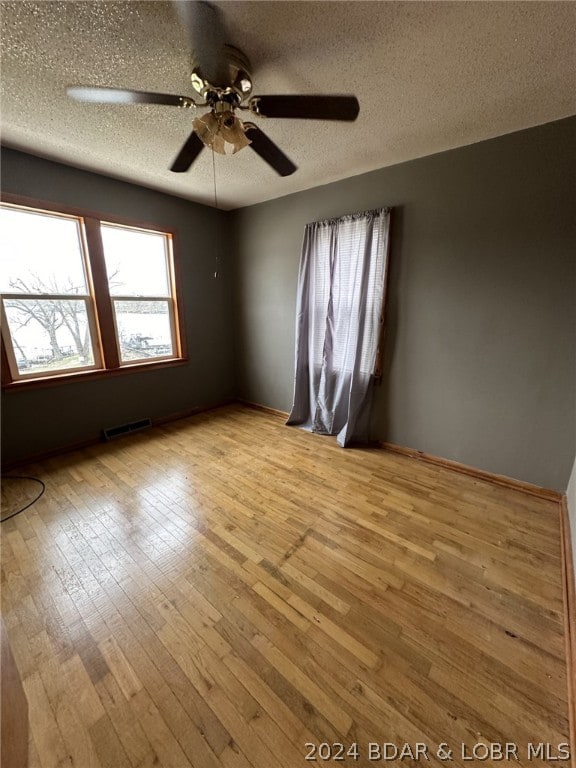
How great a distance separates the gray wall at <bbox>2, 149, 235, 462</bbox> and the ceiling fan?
5.29 feet

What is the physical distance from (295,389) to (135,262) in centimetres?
224

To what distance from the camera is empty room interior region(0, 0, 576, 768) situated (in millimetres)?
1026

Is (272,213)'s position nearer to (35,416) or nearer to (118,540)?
(35,416)

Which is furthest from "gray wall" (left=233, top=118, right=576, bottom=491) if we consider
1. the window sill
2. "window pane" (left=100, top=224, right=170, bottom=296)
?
the window sill

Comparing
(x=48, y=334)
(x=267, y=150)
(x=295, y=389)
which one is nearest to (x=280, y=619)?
(x=295, y=389)

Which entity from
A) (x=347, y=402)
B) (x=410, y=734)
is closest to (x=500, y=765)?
(x=410, y=734)

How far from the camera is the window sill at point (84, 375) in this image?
8.07 ft

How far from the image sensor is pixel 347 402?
302 cm

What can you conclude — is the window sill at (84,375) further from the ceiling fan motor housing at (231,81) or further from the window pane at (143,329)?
the ceiling fan motor housing at (231,81)

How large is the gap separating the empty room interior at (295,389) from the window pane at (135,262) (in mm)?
29

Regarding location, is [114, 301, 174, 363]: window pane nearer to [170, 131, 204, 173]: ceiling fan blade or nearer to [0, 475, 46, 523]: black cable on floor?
[0, 475, 46, 523]: black cable on floor

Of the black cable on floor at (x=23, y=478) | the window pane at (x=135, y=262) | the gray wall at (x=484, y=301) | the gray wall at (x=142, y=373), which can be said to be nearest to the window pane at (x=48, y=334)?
the gray wall at (x=142, y=373)

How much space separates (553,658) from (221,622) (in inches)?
53.7

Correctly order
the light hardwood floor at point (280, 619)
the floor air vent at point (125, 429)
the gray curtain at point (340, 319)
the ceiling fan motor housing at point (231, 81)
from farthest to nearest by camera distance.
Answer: the floor air vent at point (125, 429) → the gray curtain at point (340, 319) → the ceiling fan motor housing at point (231, 81) → the light hardwood floor at point (280, 619)
